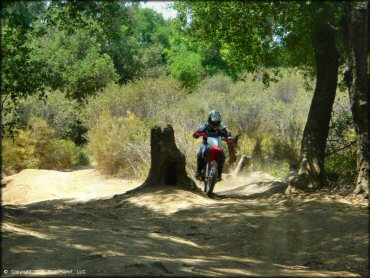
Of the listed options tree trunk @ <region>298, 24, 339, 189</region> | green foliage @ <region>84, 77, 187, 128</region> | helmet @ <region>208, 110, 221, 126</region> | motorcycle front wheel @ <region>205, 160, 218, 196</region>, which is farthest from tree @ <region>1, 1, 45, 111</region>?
green foliage @ <region>84, 77, 187, 128</region>

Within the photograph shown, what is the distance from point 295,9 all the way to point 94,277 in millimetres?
7140

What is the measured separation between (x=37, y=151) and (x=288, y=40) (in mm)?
14029

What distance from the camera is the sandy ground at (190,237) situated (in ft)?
17.9

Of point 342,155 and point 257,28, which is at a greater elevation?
point 257,28

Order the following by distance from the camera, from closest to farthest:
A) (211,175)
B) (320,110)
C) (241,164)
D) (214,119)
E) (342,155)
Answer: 1. (211,175)
2. (214,119)
3. (320,110)
4. (342,155)
5. (241,164)

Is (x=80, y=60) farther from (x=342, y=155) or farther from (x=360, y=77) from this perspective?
(x=360, y=77)

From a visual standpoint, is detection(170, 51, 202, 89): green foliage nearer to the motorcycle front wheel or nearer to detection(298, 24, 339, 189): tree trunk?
detection(298, 24, 339, 189): tree trunk

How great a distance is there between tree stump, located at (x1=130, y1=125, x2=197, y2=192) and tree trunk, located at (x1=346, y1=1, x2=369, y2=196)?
12.9 ft

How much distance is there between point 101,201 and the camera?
12.2 m

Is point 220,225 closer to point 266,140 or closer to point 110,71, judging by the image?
point 266,140

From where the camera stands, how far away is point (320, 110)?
39.2ft

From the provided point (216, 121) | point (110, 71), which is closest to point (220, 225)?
point (216, 121)

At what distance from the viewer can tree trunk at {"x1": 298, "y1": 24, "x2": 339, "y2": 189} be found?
11.8 metres

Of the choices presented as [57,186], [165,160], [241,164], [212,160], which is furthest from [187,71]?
[212,160]
